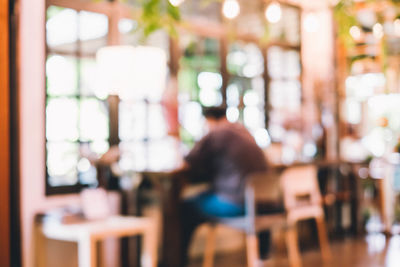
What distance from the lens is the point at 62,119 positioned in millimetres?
4797

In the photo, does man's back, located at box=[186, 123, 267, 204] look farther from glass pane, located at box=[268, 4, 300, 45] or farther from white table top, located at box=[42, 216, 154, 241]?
glass pane, located at box=[268, 4, 300, 45]

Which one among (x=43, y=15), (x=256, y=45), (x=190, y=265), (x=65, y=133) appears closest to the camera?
(x=43, y=15)

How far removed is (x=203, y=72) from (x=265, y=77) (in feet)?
3.82

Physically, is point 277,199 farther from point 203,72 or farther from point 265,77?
point 265,77

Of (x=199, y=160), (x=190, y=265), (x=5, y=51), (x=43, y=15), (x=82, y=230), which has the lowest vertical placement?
(x=190, y=265)

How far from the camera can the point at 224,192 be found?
490 cm

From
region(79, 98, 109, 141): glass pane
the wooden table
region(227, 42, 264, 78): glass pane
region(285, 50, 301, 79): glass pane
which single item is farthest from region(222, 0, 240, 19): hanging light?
region(285, 50, 301, 79): glass pane

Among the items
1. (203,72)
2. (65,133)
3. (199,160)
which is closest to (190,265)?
→ (199,160)

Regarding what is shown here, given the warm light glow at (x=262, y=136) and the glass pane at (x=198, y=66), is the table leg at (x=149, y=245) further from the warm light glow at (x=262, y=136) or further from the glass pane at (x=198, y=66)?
the warm light glow at (x=262, y=136)

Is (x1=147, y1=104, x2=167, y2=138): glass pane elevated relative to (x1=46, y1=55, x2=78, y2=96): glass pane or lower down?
lower down

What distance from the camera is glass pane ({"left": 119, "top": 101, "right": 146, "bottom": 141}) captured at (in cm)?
530

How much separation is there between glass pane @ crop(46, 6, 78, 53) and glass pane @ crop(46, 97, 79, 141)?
433mm

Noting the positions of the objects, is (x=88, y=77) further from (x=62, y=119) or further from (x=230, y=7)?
(x=230, y=7)

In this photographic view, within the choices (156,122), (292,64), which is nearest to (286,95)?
(292,64)
